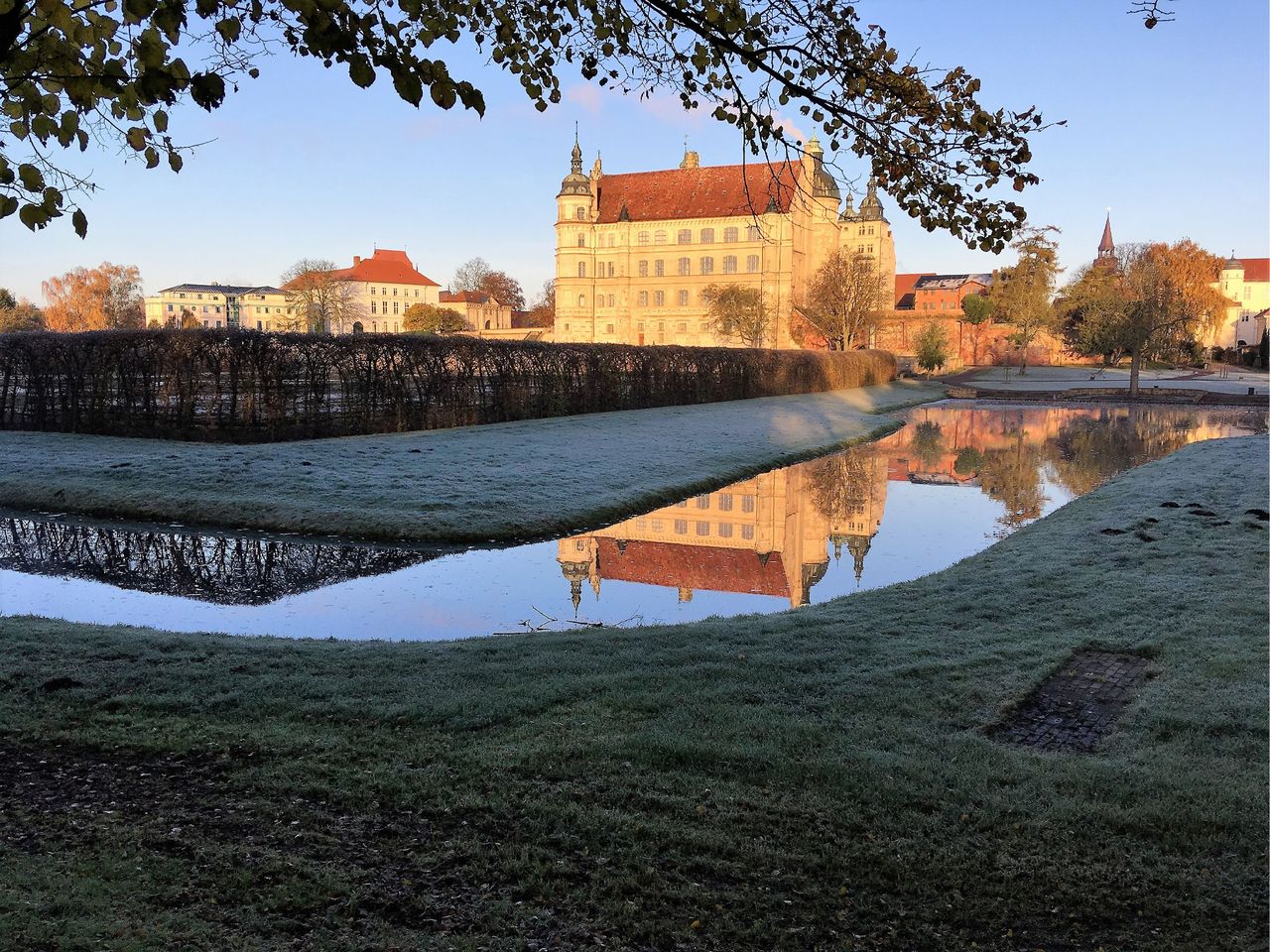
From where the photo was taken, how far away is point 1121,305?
4162 centimetres

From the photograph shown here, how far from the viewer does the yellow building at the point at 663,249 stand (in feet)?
272

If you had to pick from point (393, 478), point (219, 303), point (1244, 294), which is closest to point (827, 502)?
point (393, 478)

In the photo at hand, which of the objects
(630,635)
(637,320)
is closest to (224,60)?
(630,635)

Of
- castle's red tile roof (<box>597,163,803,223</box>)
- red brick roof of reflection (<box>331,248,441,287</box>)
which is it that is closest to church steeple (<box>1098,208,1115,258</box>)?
castle's red tile roof (<box>597,163,803,223</box>)

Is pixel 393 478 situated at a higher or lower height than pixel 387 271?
lower

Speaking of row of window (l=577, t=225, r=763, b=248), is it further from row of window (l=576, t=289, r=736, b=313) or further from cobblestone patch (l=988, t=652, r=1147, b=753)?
cobblestone patch (l=988, t=652, r=1147, b=753)

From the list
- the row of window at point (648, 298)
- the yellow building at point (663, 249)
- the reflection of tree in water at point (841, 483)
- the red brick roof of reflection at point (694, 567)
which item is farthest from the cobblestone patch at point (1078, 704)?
the row of window at point (648, 298)

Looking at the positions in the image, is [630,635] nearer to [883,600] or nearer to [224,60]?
[883,600]

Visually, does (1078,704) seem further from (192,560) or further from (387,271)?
(387,271)

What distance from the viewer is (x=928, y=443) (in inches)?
966

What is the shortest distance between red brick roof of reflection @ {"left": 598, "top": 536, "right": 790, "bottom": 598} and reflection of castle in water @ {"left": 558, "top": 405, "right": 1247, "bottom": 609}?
0.01 metres

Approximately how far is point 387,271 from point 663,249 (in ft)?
179

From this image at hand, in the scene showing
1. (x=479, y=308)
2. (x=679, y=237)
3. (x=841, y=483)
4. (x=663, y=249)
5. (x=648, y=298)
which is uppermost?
(x=679, y=237)

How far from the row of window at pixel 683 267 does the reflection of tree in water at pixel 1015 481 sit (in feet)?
200
